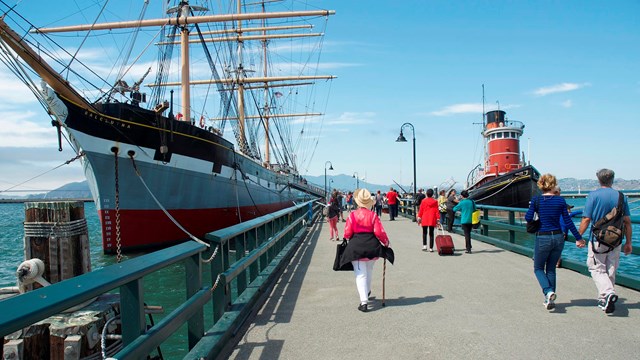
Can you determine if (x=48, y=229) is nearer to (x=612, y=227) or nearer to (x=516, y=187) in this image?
(x=612, y=227)

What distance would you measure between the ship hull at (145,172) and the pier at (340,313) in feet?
28.5

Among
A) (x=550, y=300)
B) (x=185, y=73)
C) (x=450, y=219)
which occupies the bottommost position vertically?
(x=550, y=300)

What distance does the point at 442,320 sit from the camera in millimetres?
5434

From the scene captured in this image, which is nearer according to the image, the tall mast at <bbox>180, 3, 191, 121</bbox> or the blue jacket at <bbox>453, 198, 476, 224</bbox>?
the blue jacket at <bbox>453, 198, 476, 224</bbox>

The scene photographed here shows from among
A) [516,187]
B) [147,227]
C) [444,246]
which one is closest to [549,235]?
[444,246]

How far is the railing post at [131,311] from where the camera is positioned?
288 centimetres

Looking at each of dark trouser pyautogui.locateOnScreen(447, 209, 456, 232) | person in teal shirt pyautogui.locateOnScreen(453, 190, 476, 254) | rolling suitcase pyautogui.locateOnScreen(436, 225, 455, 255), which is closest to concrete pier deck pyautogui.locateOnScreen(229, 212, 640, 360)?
rolling suitcase pyautogui.locateOnScreen(436, 225, 455, 255)

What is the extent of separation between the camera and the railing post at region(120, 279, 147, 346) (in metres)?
2.88

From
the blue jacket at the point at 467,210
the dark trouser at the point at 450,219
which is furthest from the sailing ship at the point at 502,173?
the blue jacket at the point at 467,210

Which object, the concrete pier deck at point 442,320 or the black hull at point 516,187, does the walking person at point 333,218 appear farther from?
the black hull at point 516,187

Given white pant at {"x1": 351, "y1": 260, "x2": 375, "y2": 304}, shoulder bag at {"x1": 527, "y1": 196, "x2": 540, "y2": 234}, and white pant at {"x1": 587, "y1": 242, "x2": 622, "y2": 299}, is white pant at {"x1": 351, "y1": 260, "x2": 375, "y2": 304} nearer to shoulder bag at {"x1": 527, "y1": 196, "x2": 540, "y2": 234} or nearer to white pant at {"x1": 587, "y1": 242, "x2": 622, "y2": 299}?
shoulder bag at {"x1": 527, "y1": 196, "x2": 540, "y2": 234}

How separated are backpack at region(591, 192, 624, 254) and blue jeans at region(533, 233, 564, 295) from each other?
45 cm

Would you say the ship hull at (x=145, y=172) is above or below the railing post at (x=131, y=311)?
above

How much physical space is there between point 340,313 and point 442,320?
3.94 ft
